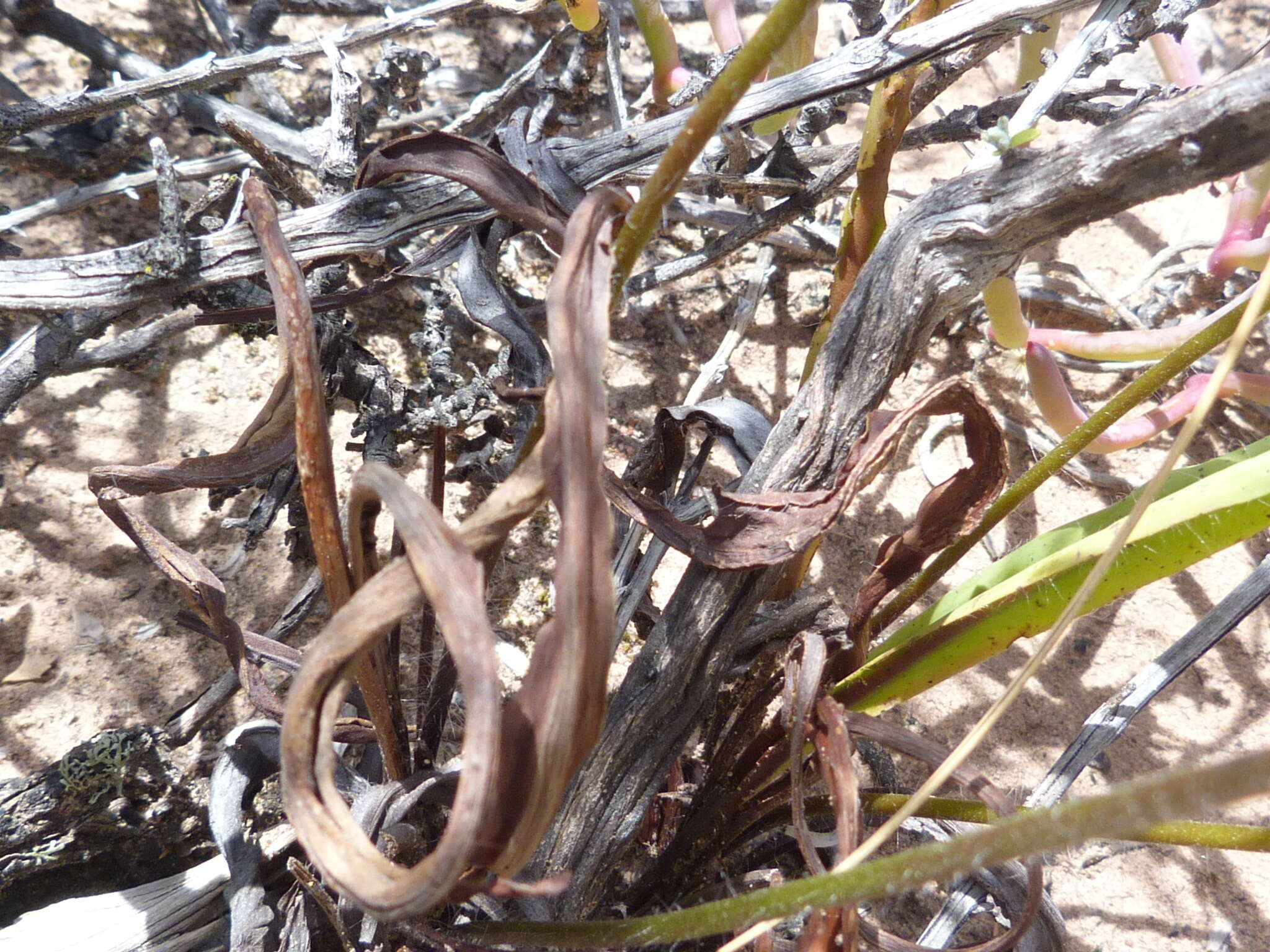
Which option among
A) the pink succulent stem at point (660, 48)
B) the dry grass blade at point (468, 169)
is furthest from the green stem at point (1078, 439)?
the pink succulent stem at point (660, 48)

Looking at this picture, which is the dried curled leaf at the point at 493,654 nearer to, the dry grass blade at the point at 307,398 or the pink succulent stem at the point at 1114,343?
the dry grass blade at the point at 307,398

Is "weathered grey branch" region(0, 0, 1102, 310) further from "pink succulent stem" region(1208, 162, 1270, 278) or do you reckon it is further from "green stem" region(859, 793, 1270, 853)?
"green stem" region(859, 793, 1270, 853)

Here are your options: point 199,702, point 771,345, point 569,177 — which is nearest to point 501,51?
point 771,345

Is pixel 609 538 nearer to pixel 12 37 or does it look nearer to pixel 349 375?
pixel 349 375

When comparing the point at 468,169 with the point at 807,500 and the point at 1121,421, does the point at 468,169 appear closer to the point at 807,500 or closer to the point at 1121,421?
the point at 807,500

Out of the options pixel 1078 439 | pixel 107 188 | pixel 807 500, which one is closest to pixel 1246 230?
pixel 1078 439
